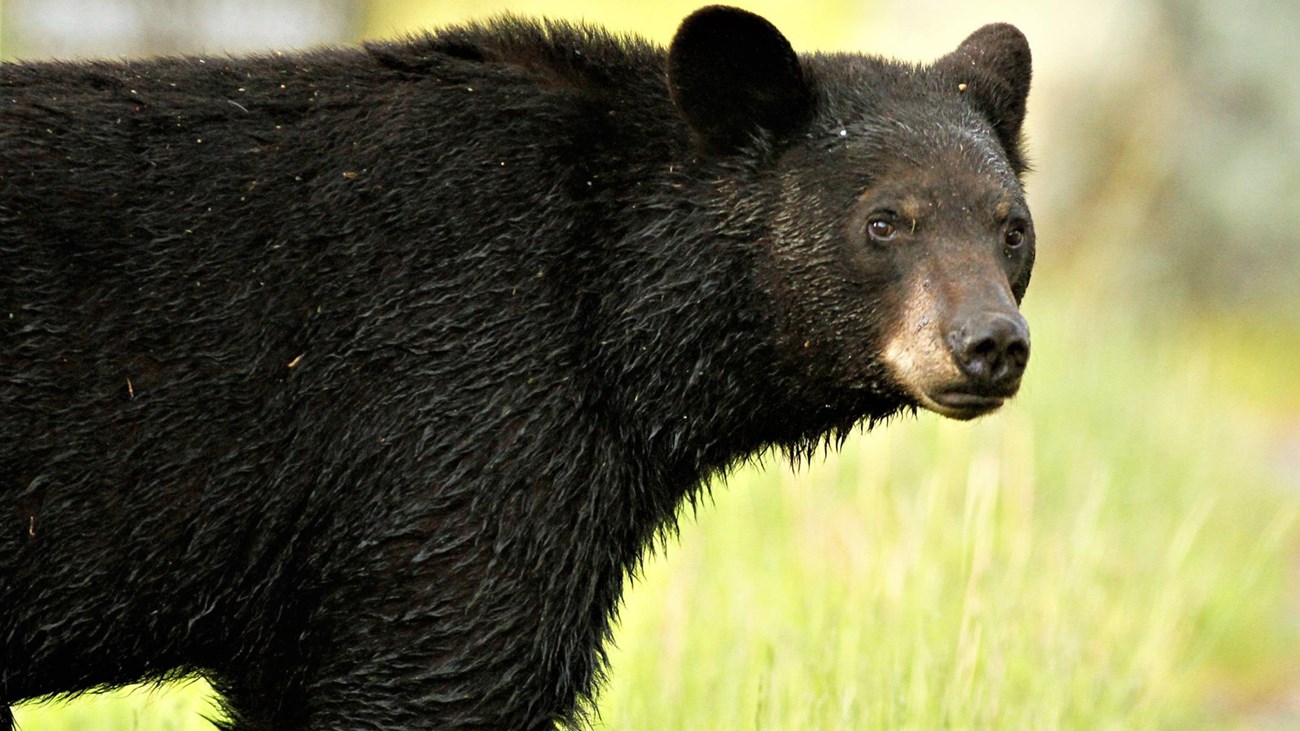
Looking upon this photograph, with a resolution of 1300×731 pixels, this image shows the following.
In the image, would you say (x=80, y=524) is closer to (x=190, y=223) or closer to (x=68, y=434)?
(x=68, y=434)

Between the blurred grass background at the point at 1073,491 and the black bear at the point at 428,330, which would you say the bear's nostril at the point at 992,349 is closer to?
the black bear at the point at 428,330

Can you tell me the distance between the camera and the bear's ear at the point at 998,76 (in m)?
4.80

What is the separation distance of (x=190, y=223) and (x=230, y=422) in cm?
49

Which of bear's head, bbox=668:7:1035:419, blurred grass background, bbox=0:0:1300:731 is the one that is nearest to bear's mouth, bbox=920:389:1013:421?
bear's head, bbox=668:7:1035:419

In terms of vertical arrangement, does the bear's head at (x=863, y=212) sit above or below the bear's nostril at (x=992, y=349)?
above

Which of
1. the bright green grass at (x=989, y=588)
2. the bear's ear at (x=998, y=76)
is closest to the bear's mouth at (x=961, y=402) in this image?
the bright green grass at (x=989, y=588)

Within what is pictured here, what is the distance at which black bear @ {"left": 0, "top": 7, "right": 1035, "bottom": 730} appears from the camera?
12.9 ft

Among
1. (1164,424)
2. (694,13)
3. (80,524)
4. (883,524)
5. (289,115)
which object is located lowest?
(80,524)

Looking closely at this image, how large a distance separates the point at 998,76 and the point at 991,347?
121cm

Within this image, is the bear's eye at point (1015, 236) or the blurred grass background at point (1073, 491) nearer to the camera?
the bear's eye at point (1015, 236)

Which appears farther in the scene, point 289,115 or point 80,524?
point 289,115

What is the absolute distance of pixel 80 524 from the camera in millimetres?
3859

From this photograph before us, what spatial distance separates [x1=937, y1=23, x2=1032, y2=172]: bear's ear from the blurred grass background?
57.8 inches

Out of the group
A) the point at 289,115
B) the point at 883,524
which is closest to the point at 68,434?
the point at 289,115
